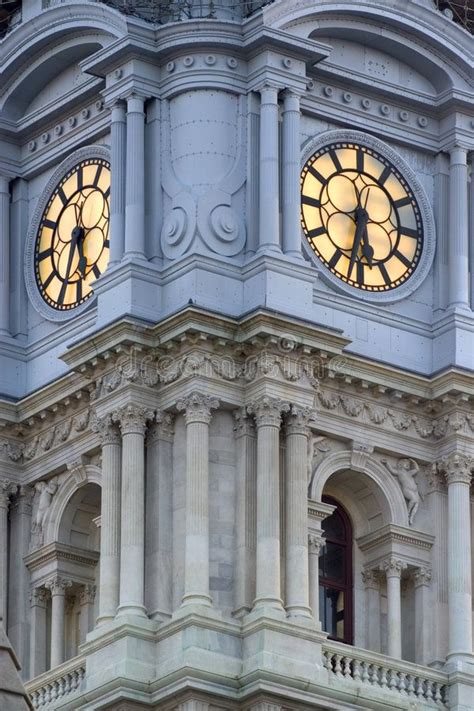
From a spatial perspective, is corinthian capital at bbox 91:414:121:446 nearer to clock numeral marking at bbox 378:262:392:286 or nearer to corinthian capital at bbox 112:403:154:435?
corinthian capital at bbox 112:403:154:435

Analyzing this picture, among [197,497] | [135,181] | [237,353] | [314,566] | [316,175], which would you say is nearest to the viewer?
[197,497]

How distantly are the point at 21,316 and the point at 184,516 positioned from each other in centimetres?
521

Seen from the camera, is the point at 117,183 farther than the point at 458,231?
No

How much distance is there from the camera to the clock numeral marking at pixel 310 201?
142 ft

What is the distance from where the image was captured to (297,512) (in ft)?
134

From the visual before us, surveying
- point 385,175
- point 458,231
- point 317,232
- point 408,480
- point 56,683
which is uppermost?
point 385,175

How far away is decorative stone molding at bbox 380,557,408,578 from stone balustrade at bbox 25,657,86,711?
3.97 m

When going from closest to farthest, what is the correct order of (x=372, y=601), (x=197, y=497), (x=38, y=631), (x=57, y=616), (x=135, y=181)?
(x=197, y=497)
(x=135, y=181)
(x=372, y=601)
(x=57, y=616)
(x=38, y=631)

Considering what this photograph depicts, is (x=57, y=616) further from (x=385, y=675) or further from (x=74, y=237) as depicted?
(x=74, y=237)

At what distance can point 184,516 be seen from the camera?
40.7m

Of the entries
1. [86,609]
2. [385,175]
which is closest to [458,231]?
[385,175]

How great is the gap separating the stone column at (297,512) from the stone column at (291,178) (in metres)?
2.21

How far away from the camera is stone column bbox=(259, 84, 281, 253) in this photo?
42.0 m

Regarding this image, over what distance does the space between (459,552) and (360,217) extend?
422cm
